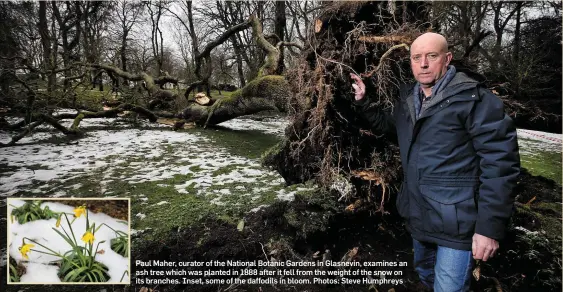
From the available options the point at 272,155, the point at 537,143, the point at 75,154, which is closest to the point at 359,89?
the point at 272,155

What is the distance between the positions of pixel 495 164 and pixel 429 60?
553mm

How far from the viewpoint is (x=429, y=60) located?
1.38m

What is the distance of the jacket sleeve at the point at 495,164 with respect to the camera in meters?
1.18

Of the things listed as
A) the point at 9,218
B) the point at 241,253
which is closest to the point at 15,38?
the point at 9,218

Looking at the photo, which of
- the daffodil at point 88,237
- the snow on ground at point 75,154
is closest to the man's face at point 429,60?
the daffodil at point 88,237

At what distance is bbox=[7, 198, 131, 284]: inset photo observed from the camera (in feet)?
5.66

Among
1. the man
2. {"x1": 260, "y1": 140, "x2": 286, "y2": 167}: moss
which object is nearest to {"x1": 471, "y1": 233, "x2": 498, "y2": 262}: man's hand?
the man

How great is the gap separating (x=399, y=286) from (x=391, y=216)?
652 mm

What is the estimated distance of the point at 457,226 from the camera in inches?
51.9

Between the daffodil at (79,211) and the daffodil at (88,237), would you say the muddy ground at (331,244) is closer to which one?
the daffodil at (88,237)

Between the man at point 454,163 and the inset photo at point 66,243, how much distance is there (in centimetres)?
178

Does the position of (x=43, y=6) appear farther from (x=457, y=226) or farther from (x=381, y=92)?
(x=457, y=226)

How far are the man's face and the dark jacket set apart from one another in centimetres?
9

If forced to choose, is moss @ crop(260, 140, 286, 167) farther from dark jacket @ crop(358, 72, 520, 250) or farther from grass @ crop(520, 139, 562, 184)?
grass @ crop(520, 139, 562, 184)
